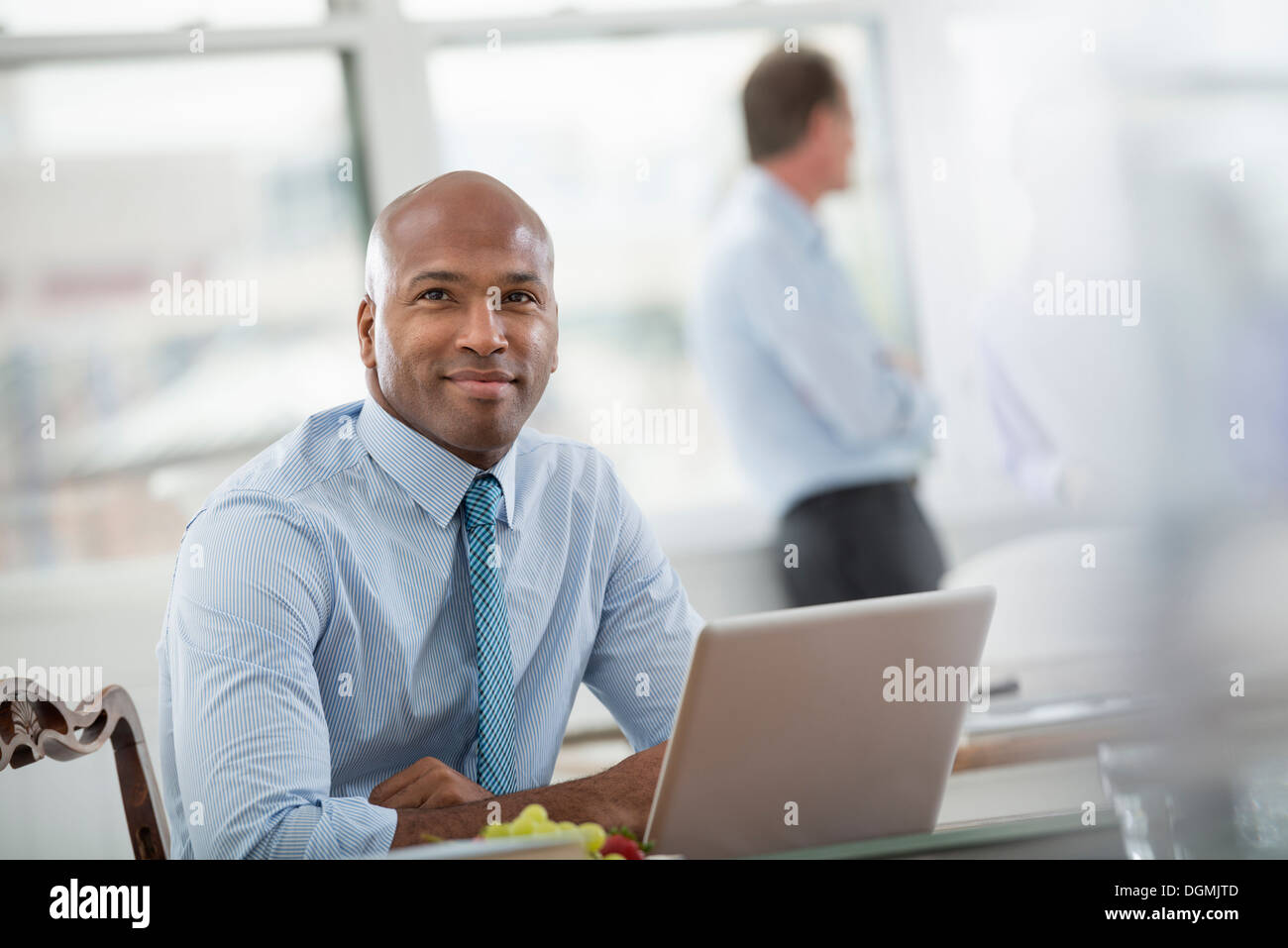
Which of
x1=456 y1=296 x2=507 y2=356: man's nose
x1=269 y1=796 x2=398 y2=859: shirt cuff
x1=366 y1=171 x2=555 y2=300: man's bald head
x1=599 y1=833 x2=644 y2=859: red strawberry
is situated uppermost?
x1=366 y1=171 x2=555 y2=300: man's bald head

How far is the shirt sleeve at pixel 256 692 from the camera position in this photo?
121 centimetres

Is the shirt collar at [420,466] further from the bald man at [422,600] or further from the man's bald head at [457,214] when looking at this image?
the man's bald head at [457,214]

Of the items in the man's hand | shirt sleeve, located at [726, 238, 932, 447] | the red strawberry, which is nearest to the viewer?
the red strawberry

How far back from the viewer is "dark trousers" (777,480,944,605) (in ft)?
9.82

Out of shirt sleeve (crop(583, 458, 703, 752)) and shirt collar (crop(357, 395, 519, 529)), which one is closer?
shirt collar (crop(357, 395, 519, 529))

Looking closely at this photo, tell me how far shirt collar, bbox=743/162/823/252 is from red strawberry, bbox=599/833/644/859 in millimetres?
2268

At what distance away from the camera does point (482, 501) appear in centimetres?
154

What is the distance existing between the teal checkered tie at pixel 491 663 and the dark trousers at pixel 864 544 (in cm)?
163

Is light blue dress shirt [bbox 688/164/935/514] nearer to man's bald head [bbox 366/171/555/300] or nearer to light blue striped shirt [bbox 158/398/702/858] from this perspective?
light blue striped shirt [bbox 158/398/702/858]

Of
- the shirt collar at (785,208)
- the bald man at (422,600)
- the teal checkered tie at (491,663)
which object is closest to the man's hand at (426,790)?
the bald man at (422,600)

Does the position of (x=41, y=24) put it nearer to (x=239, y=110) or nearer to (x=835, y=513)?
(x=239, y=110)

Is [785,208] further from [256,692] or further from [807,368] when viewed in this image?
[256,692]

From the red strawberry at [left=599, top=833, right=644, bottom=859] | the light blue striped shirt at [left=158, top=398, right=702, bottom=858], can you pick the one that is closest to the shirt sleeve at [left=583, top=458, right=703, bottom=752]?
the light blue striped shirt at [left=158, top=398, right=702, bottom=858]
